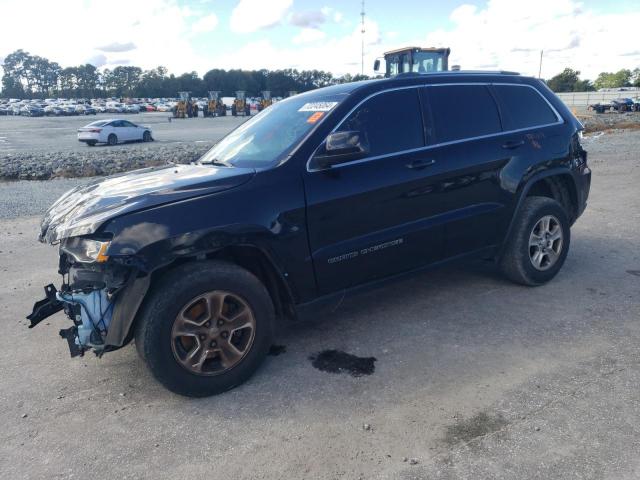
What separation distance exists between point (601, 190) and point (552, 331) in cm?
665

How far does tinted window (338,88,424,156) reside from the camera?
12.8ft

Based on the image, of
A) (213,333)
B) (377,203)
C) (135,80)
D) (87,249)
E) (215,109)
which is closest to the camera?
(87,249)

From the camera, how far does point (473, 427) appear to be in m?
2.92

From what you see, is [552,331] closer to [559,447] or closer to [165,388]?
A: [559,447]

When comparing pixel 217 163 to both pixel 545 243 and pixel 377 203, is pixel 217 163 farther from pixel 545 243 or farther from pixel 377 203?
pixel 545 243

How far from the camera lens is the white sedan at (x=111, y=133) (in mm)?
24578

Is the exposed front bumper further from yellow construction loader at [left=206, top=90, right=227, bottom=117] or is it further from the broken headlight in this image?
yellow construction loader at [left=206, top=90, right=227, bottom=117]

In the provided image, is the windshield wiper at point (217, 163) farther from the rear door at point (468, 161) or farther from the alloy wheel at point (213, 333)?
the rear door at point (468, 161)

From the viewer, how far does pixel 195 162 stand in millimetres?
4543

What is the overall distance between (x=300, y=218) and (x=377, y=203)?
2.12 ft

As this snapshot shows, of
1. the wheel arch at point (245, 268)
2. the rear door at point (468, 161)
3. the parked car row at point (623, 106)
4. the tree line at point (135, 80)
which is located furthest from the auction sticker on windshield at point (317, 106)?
the tree line at point (135, 80)

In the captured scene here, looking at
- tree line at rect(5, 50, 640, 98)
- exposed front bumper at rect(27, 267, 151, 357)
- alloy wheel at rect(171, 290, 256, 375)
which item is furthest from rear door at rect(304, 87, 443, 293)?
tree line at rect(5, 50, 640, 98)

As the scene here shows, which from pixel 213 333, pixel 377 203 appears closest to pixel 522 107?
pixel 377 203

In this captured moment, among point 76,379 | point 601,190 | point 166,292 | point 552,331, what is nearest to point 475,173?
point 552,331
